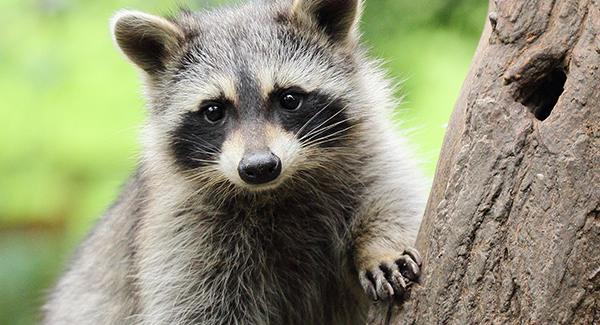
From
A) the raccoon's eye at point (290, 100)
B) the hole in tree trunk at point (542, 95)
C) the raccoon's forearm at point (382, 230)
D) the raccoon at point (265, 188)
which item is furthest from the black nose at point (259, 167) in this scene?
the hole in tree trunk at point (542, 95)

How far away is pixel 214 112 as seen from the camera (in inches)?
171

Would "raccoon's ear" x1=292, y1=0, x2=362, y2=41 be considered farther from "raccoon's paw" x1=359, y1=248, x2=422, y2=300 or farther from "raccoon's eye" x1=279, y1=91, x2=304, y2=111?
"raccoon's paw" x1=359, y1=248, x2=422, y2=300

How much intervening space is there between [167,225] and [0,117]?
2027mm

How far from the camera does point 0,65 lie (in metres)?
6.14

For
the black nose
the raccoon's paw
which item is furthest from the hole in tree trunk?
the black nose

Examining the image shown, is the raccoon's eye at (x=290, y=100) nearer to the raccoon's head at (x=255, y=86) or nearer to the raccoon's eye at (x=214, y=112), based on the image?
the raccoon's head at (x=255, y=86)

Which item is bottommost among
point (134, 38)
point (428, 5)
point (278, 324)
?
point (278, 324)

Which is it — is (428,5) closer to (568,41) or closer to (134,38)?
(134,38)

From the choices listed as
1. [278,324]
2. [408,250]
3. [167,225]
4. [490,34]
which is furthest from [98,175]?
[490,34]

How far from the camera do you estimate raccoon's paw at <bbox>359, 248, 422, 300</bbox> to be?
350 centimetres

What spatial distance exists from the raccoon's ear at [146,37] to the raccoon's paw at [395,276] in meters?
1.60

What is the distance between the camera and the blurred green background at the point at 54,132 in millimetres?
5938

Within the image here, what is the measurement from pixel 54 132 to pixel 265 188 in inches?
90.8

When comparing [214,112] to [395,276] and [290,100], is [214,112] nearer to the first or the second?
[290,100]
